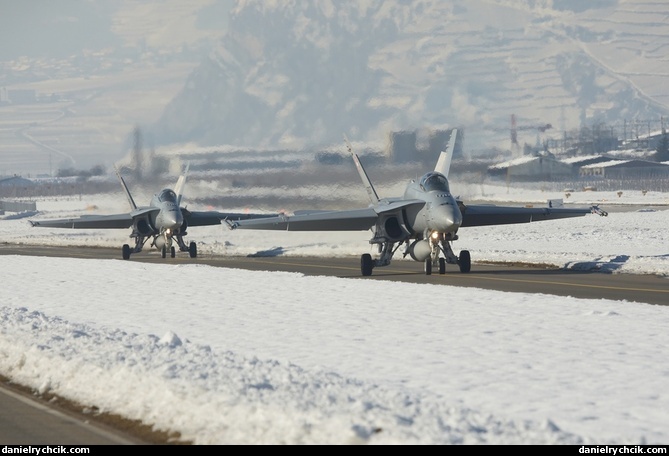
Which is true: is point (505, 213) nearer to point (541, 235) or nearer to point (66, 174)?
point (541, 235)

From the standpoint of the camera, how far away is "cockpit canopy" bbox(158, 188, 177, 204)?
159 feet

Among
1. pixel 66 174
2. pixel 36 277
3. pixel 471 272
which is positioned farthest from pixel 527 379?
pixel 66 174

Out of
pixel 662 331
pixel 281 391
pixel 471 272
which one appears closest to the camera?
pixel 281 391

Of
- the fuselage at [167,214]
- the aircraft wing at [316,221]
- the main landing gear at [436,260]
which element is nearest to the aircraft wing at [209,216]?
the fuselage at [167,214]

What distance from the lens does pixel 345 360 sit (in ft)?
47.9

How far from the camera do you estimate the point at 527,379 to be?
41.8 ft

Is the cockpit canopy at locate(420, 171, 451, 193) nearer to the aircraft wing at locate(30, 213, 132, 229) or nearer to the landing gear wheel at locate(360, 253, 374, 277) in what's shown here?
the landing gear wheel at locate(360, 253, 374, 277)

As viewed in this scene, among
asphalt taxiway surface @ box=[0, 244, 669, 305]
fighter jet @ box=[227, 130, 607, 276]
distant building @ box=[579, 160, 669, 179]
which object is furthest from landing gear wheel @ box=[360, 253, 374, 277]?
distant building @ box=[579, 160, 669, 179]

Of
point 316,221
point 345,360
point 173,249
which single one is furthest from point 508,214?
point 345,360

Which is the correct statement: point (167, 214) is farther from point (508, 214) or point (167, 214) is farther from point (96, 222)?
point (508, 214)

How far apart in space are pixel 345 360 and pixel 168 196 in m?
35.1

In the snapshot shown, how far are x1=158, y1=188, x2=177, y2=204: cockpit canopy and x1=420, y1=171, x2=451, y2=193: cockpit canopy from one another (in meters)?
19.2

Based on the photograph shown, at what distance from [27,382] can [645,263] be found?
2358 cm

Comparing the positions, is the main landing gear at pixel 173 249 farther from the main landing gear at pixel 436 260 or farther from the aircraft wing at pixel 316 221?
the main landing gear at pixel 436 260
